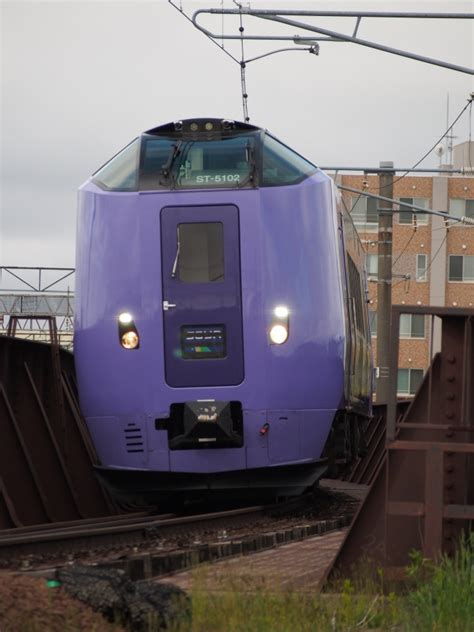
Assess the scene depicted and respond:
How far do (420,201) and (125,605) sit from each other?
210 feet

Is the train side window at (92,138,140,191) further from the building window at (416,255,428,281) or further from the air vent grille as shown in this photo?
the building window at (416,255,428,281)

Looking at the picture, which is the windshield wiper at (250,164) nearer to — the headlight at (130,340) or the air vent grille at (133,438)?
the headlight at (130,340)

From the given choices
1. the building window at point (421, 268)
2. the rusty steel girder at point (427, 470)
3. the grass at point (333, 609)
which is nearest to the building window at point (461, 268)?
the building window at point (421, 268)

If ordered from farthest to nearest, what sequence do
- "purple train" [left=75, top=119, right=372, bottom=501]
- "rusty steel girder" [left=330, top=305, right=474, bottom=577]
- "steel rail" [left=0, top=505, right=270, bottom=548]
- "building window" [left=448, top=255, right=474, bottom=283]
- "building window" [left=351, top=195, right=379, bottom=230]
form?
1. "building window" [left=448, top=255, right=474, bottom=283]
2. "building window" [left=351, top=195, right=379, bottom=230]
3. "purple train" [left=75, top=119, right=372, bottom=501]
4. "steel rail" [left=0, top=505, right=270, bottom=548]
5. "rusty steel girder" [left=330, top=305, right=474, bottom=577]

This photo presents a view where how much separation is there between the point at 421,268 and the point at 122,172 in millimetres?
56579

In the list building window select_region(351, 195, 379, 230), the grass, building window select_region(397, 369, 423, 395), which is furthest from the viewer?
building window select_region(351, 195, 379, 230)

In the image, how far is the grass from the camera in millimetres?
6840

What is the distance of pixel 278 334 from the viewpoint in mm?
13359

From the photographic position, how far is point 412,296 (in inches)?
2731

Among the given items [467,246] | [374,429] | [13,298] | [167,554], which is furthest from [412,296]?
[167,554]

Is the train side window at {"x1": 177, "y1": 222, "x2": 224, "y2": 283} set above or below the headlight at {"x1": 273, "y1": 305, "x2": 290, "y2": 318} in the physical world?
above

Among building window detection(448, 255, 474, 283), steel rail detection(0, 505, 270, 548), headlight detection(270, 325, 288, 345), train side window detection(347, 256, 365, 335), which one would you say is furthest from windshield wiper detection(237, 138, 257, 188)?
building window detection(448, 255, 474, 283)

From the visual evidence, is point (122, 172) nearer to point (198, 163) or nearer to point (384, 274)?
point (198, 163)

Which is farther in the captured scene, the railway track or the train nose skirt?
the train nose skirt
